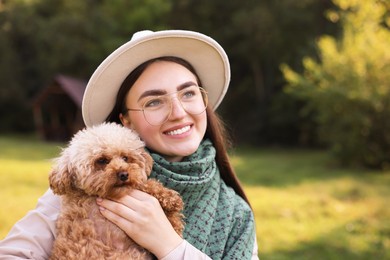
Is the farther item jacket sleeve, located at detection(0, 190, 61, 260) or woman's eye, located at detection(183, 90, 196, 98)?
woman's eye, located at detection(183, 90, 196, 98)

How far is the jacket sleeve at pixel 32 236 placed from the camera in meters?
2.10

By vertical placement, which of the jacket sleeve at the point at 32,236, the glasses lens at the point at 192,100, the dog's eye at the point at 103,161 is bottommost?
the jacket sleeve at the point at 32,236

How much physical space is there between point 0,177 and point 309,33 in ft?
68.1

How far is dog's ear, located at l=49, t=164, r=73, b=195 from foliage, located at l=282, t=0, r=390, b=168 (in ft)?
47.4

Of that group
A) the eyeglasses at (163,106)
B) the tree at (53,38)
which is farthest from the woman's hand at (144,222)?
the tree at (53,38)

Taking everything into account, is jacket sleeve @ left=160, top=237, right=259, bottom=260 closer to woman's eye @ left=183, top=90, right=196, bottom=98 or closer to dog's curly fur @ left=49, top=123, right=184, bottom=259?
dog's curly fur @ left=49, top=123, right=184, bottom=259

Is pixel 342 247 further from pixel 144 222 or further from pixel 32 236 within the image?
pixel 32 236

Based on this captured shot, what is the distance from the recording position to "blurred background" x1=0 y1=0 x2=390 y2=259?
10086 millimetres

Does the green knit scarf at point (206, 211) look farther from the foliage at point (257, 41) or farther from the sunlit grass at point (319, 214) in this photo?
the foliage at point (257, 41)

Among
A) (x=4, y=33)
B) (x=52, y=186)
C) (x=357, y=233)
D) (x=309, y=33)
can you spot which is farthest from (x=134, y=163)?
(x=4, y=33)

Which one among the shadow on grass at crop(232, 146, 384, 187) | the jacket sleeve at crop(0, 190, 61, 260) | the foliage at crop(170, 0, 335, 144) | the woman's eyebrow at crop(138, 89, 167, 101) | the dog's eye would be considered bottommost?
the jacket sleeve at crop(0, 190, 61, 260)

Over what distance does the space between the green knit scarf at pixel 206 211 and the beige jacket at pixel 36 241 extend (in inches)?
A: 8.6

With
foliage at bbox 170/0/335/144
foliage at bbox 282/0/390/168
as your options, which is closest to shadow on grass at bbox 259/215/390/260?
foliage at bbox 282/0/390/168

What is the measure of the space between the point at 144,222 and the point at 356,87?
50.9ft
